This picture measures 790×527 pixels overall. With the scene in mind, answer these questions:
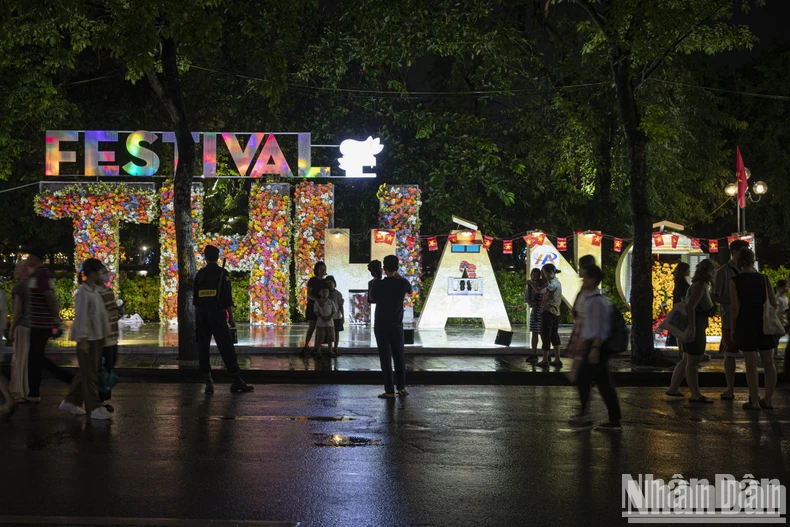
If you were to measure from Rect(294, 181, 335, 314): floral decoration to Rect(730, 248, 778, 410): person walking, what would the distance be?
15412mm

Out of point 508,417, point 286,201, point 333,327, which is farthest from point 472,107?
point 508,417

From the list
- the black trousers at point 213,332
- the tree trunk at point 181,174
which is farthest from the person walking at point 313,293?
the black trousers at point 213,332

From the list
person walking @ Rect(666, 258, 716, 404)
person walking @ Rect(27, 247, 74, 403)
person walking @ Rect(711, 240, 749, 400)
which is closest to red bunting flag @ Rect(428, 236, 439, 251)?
person walking @ Rect(711, 240, 749, 400)

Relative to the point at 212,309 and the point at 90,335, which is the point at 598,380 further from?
the point at 90,335

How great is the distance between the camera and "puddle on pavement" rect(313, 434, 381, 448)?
908cm

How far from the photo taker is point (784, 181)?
3872 cm

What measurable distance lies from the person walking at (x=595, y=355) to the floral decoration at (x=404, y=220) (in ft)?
50.7

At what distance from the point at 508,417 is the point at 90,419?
4810 mm

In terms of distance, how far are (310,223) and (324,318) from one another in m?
8.74

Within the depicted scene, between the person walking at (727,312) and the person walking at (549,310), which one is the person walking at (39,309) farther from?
the person walking at (727,312)

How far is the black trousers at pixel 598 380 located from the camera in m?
9.88

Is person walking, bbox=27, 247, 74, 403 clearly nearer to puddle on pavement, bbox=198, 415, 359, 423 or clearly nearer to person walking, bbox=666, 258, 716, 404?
puddle on pavement, bbox=198, 415, 359, 423

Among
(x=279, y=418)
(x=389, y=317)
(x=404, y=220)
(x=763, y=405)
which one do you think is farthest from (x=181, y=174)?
(x=763, y=405)

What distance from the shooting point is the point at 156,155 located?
25.0 meters
